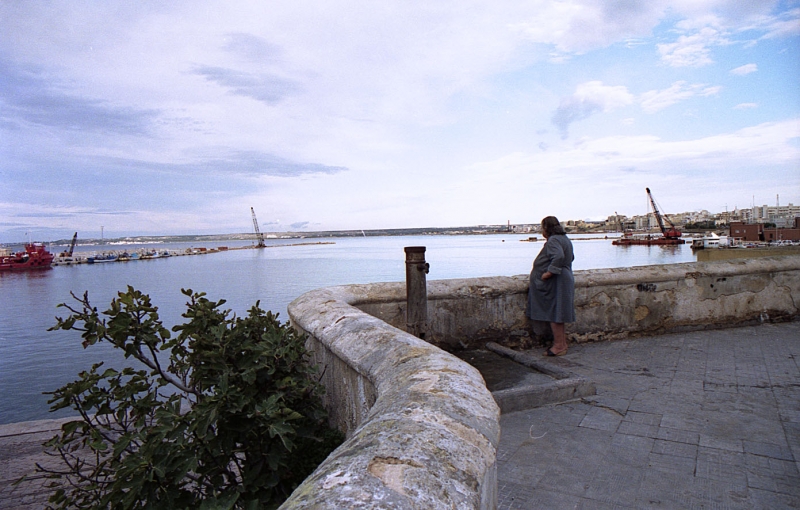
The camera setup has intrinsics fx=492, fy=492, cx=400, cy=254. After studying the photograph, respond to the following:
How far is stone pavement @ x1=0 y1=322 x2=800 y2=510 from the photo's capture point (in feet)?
6.99

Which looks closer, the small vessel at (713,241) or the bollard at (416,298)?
the bollard at (416,298)

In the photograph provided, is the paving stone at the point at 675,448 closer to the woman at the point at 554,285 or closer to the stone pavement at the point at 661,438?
the stone pavement at the point at 661,438

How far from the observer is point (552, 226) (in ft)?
14.6

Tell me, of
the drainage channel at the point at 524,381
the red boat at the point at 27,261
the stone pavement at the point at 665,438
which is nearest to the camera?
the stone pavement at the point at 665,438

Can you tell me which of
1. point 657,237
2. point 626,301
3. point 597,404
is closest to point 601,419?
point 597,404

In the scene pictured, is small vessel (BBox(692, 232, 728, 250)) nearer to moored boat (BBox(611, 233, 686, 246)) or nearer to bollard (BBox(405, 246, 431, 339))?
bollard (BBox(405, 246, 431, 339))

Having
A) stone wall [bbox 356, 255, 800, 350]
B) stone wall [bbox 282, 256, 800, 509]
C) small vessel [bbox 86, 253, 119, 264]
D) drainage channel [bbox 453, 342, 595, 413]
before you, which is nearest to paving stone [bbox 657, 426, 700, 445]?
drainage channel [bbox 453, 342, 595, 413]

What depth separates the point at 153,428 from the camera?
179 centimetres

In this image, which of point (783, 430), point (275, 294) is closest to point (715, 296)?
point (783, 430)

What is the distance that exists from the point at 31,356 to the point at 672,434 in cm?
2093

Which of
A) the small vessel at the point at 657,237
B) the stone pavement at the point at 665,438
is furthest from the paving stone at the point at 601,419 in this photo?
the small vessel at the point at 657,237

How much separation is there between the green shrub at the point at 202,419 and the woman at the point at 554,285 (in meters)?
2.60

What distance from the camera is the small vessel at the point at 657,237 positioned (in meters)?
77.8

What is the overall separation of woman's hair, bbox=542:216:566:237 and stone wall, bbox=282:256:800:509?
0.54 metres
